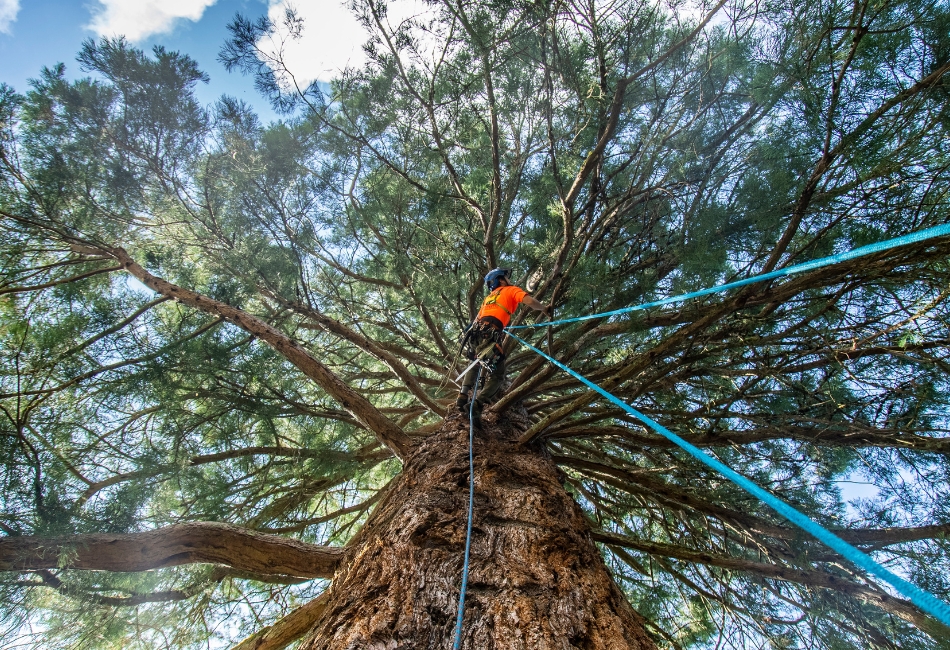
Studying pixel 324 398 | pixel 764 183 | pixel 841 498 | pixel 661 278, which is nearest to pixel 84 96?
pixel 324 398

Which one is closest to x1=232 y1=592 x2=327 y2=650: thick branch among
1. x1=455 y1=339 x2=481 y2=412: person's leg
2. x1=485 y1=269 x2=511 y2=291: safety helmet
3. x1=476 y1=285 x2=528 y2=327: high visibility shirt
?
x1=455 y1=339 x2=481 y2=412: person's leg

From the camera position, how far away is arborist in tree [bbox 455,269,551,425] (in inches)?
116

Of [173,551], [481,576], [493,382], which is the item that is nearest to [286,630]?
[173,551]

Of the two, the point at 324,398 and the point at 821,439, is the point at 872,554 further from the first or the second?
the point at 324,398

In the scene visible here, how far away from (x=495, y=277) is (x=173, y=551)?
2139 millimetres

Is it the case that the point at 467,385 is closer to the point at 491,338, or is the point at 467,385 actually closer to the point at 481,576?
the point at 491,338

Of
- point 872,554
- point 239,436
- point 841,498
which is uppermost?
point 239,436

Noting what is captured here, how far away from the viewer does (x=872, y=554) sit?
2828 mm

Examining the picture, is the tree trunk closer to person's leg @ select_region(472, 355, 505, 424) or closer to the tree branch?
the tree branch

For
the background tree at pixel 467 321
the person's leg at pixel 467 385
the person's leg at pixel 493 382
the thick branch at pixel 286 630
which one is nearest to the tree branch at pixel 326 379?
the background tree at pixel 467 321

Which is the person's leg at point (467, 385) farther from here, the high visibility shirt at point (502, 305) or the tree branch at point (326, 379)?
the tree branch at point (326, 379)

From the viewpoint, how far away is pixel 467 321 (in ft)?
13.9

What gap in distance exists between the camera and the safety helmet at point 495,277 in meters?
3.09

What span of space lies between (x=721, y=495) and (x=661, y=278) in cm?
137
